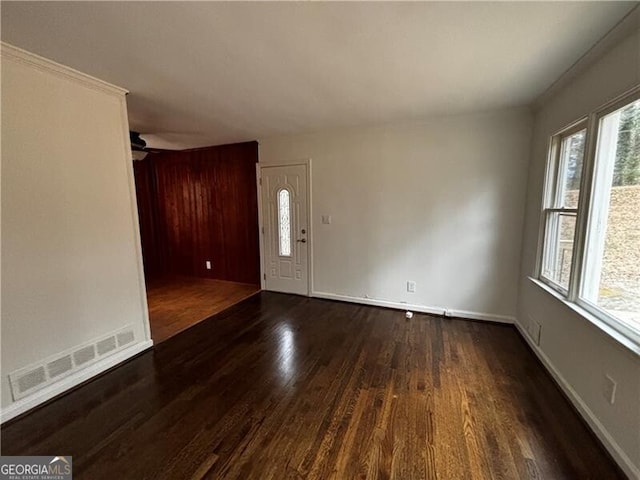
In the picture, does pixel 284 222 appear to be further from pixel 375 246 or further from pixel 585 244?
pixel 585 244

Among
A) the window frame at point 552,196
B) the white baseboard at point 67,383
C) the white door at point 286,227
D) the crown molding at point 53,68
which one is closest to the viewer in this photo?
the crown molding at point 53,68

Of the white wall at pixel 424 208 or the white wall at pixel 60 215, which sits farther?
the white wall at pixel 424 208

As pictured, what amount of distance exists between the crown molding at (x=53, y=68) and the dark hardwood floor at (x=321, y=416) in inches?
91.6

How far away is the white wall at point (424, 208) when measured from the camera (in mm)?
3055

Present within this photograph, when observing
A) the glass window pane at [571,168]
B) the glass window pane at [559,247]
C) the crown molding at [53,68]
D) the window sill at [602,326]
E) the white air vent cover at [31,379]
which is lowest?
the white air vent cover at [31,379]

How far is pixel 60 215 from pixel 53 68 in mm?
1022

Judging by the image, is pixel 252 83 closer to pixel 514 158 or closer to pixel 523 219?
pixel 514 158

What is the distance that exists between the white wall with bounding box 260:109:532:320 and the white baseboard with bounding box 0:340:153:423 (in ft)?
7.75

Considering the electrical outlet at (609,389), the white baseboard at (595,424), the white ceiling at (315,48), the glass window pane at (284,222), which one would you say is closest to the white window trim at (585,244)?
the electrical outlet at (609,389)

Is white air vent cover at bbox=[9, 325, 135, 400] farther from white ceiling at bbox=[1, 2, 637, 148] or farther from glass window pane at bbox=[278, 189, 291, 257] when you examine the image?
glass window pane at bbox=[278, 189, 291, 257]

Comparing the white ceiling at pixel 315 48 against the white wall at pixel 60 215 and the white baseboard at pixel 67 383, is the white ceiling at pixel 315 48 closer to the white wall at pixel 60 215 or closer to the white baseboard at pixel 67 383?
the white wall at pixel 60 215

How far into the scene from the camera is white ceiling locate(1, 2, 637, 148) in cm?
141

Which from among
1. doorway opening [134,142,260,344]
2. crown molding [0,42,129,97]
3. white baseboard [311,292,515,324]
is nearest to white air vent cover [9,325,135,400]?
doorway opening [134,142,260,344]

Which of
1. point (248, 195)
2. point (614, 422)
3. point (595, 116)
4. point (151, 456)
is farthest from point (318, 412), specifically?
point (248, 195)
